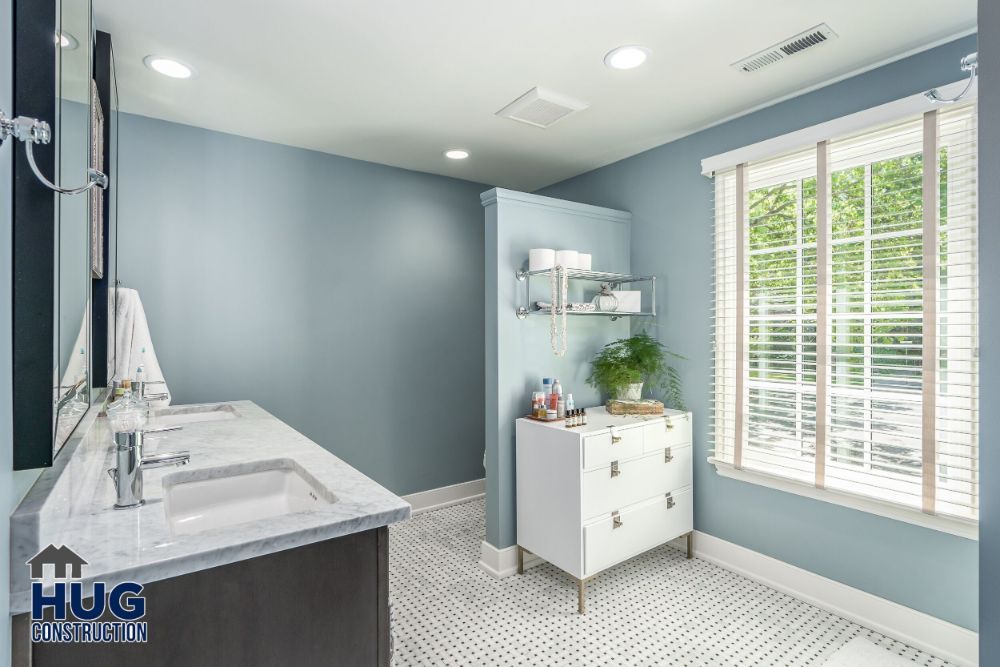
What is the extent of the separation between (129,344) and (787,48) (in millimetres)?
3056

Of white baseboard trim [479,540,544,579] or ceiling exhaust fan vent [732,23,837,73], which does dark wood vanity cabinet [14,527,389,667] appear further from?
ceiling exhaust fan vent [732,23,837,73]

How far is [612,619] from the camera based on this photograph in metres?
2.25

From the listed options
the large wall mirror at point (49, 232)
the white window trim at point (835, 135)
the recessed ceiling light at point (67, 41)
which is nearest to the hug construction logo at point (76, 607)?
the large wall mirror at point (49, 232)

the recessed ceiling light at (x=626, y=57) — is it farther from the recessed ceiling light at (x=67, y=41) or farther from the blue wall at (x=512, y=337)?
the recessed ceiling light at (x=67, y=41)

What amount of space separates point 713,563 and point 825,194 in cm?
198

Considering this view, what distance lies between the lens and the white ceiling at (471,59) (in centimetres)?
179

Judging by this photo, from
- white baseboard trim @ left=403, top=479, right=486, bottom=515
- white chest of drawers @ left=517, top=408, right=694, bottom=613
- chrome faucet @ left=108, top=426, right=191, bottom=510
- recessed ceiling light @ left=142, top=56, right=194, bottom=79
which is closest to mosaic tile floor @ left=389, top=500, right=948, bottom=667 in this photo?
white chest of drawers @ left=517, top=408, right=694, bottom=613

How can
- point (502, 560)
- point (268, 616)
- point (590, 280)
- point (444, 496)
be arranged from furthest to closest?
point (444, 496) < point (590, 280) < point (502, 560) < point (268, 616)

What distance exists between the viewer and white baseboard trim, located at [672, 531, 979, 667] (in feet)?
6.47

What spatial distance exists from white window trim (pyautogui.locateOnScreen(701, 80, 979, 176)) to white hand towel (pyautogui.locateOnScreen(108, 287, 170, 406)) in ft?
9.60

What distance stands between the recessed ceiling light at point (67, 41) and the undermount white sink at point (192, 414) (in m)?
1.52

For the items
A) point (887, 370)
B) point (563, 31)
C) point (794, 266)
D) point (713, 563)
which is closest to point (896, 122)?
point (794, 266)

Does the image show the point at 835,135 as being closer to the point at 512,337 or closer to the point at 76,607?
the point at 512,337


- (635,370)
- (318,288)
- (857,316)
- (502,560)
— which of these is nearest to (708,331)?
(635,370)
